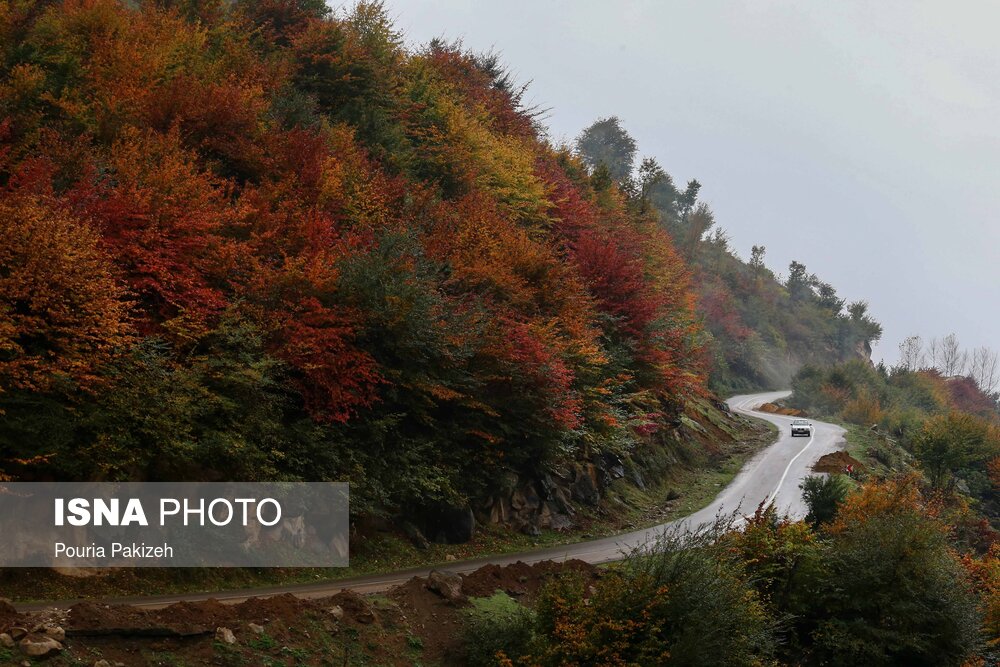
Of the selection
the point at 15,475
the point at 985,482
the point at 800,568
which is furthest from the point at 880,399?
the point at 15,475

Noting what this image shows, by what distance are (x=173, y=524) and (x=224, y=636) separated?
5473 millimetres

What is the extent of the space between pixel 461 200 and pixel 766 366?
85.2 m

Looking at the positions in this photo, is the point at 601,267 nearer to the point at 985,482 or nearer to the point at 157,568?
the point at 157,568

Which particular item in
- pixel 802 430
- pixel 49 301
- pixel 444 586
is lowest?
pixel 444 586

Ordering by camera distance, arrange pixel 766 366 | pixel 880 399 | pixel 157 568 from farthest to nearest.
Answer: pixel 766 366 → pixel 880 399 → pixel 157 568

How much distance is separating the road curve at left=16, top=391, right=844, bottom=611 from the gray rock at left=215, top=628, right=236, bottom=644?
2293 mm

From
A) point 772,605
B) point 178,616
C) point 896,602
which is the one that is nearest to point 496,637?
point 178,616

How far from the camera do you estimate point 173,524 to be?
17500 mm

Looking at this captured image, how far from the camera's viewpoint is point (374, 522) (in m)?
22.5

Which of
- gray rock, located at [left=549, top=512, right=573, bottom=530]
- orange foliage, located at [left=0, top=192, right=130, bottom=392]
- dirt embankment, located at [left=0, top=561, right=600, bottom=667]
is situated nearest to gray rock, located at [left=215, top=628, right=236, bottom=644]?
dirt embankment, located at [left=0, top=561, right=600, bottom=667]

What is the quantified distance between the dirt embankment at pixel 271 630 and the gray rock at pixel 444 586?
0.07ft

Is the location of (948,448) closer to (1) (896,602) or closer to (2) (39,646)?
(1) (896,602)

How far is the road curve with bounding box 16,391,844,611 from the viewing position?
16.9 metres

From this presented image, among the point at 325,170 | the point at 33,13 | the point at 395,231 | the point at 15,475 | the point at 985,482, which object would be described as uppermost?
the point at 33,13
